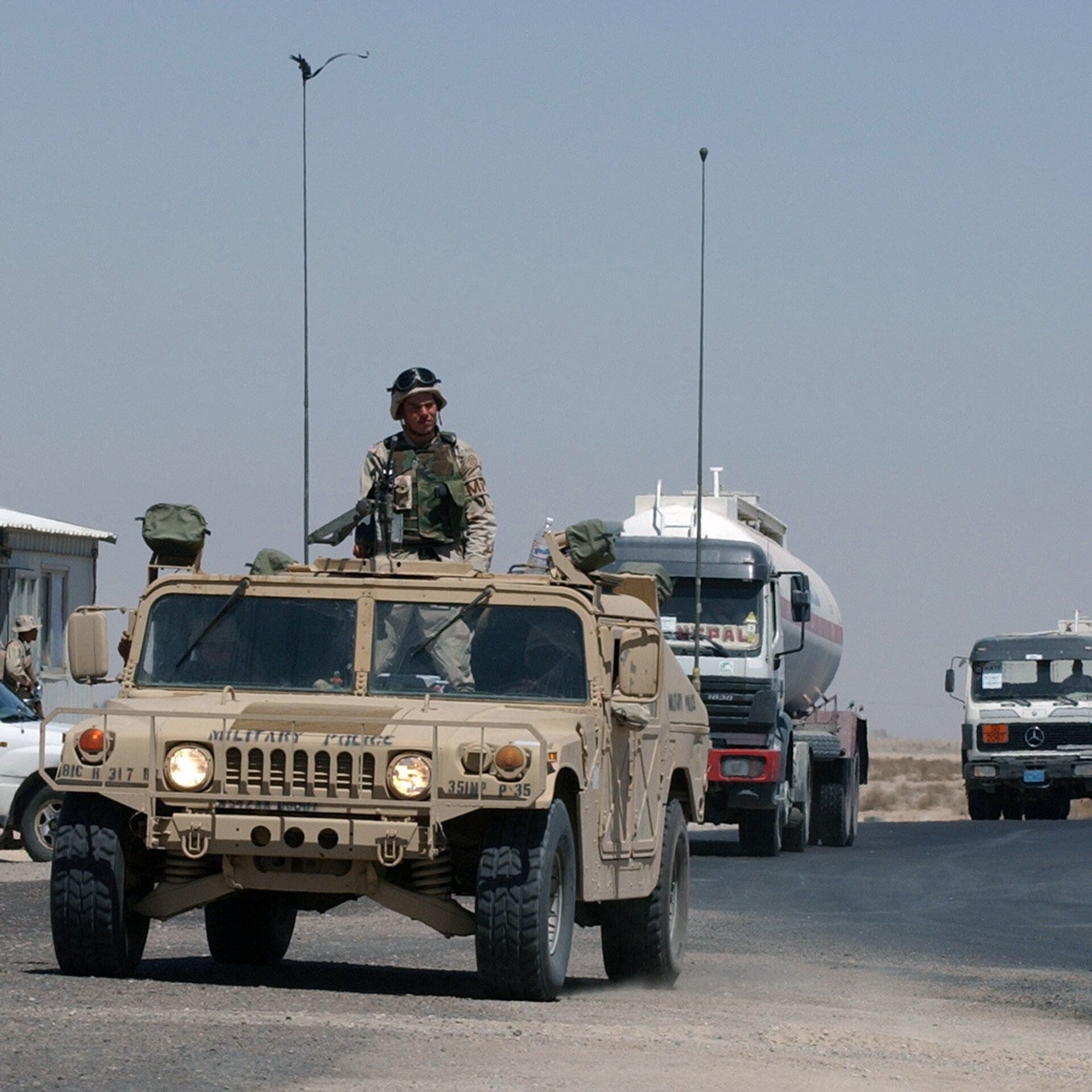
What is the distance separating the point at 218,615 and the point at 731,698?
13.9 meters

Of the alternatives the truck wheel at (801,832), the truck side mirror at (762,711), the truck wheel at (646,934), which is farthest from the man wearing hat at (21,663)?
the truck wheel at (646,934)

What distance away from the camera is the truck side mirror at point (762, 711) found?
24.6 m

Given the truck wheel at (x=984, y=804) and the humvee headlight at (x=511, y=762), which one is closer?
the humvee headlight at (x=511, y=762)

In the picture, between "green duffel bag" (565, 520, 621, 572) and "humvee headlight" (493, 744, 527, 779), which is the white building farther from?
"humvee headlight" (493, 744, 527, 779)

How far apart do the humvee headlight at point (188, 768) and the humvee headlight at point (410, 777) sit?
766 mm

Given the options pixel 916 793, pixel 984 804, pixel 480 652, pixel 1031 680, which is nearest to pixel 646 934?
pixel 480 652

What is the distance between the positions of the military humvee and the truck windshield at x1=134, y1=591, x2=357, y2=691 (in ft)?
0.03

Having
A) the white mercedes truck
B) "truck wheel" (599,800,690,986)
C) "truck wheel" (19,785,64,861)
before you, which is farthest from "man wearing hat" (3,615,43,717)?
the white mercedes truck

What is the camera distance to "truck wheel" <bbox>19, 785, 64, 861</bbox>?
2050cm

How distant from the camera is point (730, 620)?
24.7m

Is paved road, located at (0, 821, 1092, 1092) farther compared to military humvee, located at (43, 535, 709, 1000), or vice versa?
military humvee, located at (43, 535, 709, 1000)

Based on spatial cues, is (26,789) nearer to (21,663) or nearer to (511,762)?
(21,663)

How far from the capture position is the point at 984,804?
130 ft

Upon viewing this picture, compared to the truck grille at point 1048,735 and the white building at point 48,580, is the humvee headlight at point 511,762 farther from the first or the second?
the truck grille at point 1048,735
